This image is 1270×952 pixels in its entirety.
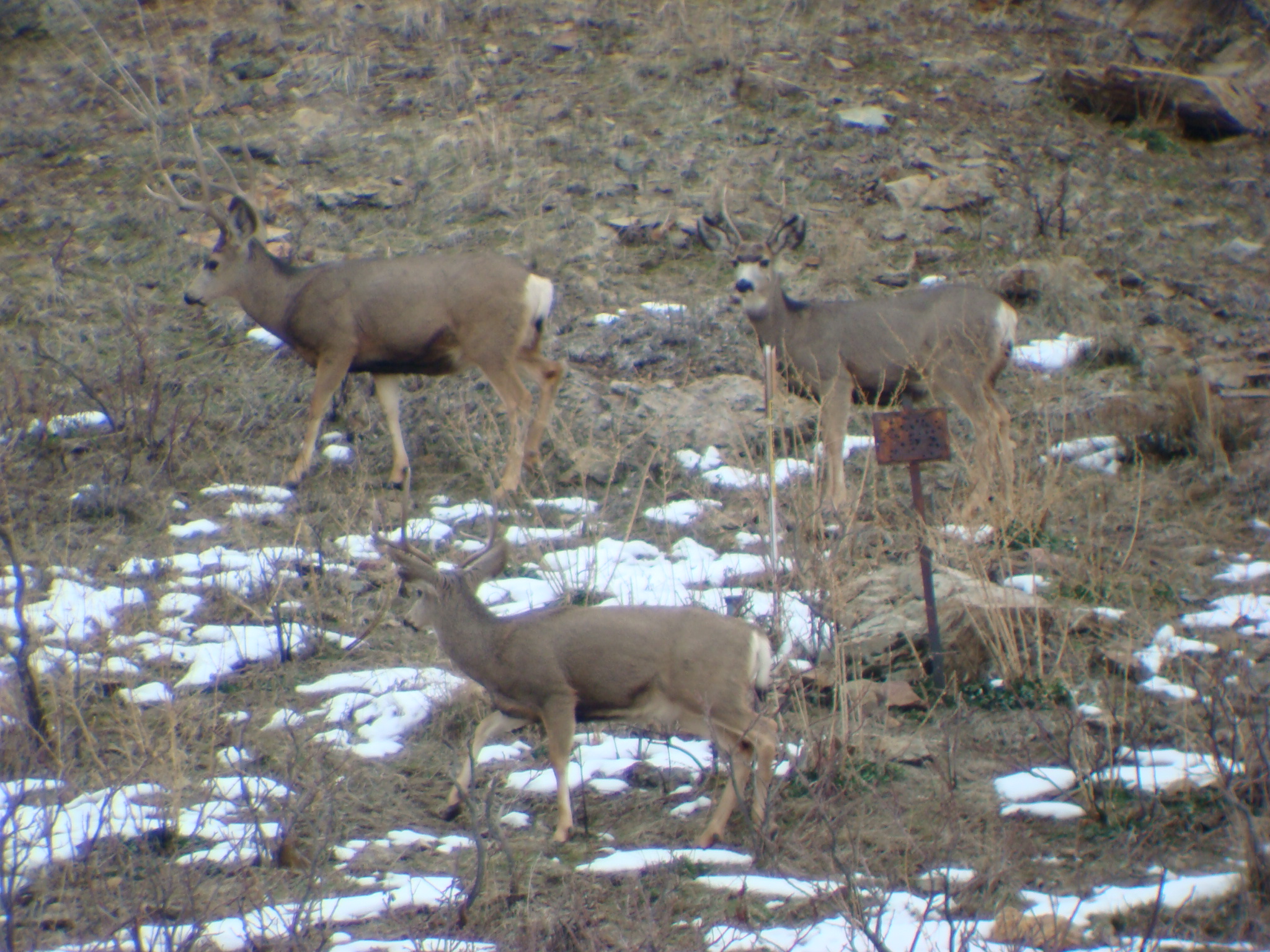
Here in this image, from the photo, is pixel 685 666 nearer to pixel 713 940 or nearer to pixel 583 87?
pixel 713 940

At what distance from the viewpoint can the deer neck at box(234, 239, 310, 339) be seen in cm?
951

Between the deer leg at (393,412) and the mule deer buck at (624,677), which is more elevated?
the mule deer buck at (624,677)

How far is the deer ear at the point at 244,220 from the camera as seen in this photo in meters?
9.72

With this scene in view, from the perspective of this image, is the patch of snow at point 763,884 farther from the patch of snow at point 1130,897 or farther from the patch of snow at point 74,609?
the patch of snow at point 74,609

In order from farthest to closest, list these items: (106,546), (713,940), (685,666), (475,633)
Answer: (106,546)
(475,633)
(685,666)
(713,940)

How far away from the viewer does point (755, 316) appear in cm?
992

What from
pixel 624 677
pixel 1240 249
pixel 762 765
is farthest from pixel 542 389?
pixel 1240 249

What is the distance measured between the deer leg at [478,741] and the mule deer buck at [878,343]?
367 cm

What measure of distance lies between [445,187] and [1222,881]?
10915 millimetres

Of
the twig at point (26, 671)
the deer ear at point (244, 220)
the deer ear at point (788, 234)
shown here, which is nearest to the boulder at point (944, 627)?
the twig at point (26, 671)

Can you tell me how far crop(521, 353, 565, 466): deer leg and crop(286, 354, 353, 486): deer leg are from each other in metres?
1.28

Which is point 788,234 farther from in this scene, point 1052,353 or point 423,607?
point 423,607

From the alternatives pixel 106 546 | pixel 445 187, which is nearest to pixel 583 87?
A: pixel 445 187

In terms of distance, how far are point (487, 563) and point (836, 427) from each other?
14.0ft
